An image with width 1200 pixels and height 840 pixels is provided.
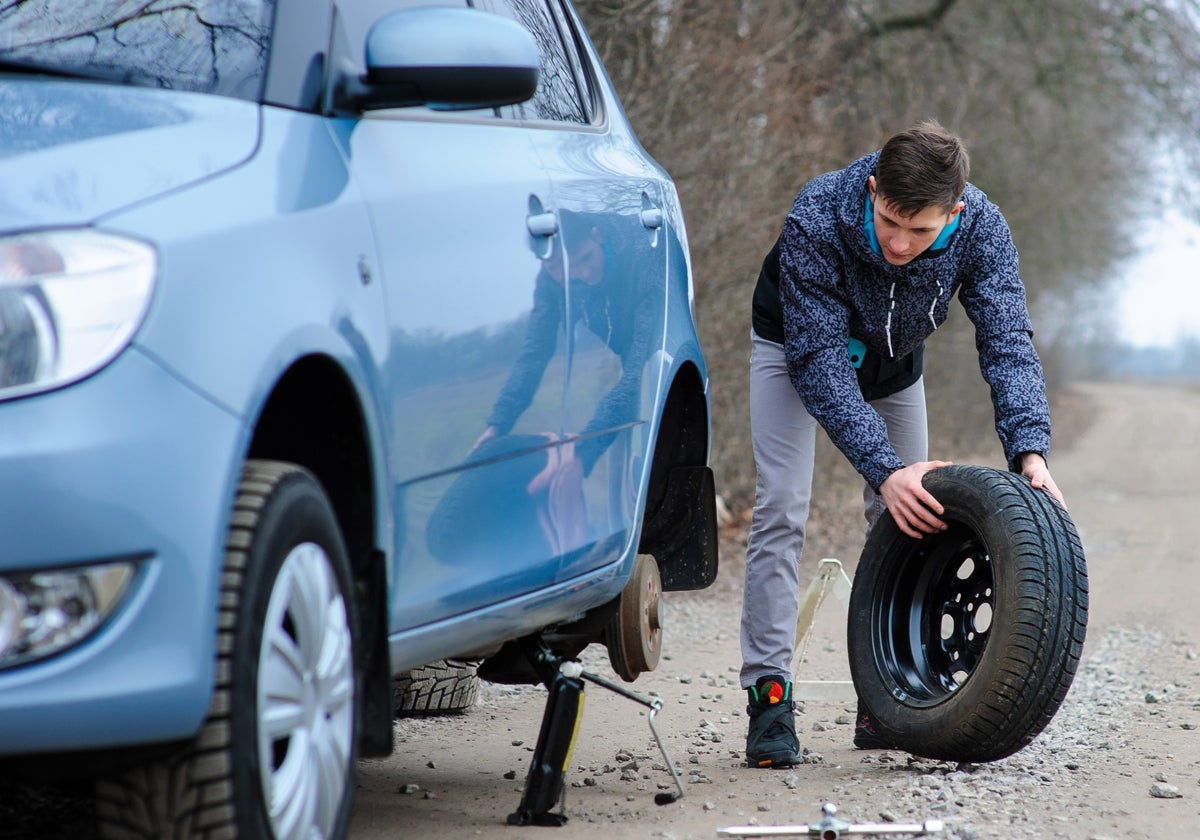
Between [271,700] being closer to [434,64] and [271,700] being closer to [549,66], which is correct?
[434,64]

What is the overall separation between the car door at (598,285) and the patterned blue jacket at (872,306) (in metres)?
0.42

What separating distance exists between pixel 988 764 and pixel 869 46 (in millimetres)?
13327

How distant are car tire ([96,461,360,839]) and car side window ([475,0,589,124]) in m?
1.58

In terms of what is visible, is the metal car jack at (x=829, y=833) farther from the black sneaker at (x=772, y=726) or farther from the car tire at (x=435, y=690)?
the car tire at (x=435, y=690)

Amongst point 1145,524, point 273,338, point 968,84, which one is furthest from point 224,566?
point 968,84

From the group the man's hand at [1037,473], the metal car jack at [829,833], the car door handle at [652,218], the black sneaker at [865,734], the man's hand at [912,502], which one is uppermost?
the car door handle at [652,218]

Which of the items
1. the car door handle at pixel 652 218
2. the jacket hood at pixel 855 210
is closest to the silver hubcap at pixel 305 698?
the car door handle at pixel 652 218

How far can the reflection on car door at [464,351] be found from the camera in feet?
8.81

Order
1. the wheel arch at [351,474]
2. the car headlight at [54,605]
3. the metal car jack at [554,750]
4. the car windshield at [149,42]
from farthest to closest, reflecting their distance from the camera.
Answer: the metal car jack at [554,750]
the car windshield at [149,42]
the wheel arch at [351,474]
the car headlight at [54,605]

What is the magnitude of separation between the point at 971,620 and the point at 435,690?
5.26 ft

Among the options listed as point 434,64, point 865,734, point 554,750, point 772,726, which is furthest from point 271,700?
point 865,734

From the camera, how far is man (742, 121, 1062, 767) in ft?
13.2

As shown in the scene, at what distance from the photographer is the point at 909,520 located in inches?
161

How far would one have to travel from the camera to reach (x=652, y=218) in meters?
4.05
